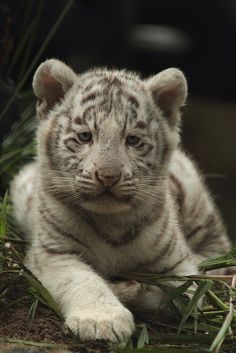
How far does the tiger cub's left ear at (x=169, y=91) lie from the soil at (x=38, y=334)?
1.29m

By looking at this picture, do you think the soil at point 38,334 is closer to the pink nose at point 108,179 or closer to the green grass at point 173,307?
the green grass at point 173,307

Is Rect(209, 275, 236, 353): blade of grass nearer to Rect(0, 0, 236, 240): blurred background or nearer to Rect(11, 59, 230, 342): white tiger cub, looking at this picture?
Rect(11, 59, 230, 342): white tiger cub

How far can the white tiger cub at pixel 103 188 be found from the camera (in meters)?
3.34

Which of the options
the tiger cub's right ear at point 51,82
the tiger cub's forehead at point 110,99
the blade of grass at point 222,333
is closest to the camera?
the blade of grass at point 222,333

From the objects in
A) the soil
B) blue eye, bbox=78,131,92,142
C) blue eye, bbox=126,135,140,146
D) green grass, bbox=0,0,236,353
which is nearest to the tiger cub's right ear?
blue eye, bbox=78,131,92,142

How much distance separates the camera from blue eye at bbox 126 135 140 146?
351 centimetres

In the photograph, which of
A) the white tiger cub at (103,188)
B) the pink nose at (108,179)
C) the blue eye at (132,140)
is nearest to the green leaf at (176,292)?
the white tiger cub at (103,188)

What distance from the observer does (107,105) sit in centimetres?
353

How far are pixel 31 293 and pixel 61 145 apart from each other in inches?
30.3

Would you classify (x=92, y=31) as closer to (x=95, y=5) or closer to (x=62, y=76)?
(x=95, y=5)

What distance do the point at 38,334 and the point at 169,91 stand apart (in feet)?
5.02

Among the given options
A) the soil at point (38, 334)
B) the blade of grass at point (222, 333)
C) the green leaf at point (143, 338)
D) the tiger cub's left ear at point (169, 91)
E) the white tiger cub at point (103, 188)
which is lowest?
the soil at point (38, 334)

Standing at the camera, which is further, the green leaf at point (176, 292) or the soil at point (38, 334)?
the green leaf at point (176, 292)

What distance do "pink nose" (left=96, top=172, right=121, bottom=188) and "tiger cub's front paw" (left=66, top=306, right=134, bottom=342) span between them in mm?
590
